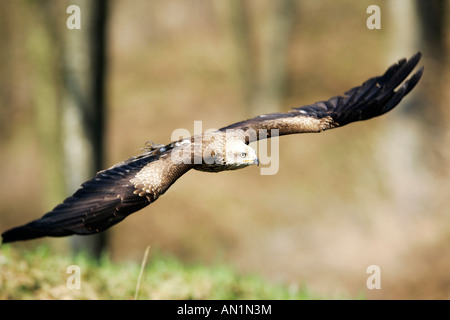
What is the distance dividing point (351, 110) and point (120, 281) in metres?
3.02

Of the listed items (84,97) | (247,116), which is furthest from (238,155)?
(247,116)

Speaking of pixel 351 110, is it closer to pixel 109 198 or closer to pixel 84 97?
pixel 109 198

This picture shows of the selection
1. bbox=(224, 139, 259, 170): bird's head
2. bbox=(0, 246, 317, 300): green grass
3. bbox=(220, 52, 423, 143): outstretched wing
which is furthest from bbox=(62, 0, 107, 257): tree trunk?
bbox=(224, 139, 259, 170): bird's head

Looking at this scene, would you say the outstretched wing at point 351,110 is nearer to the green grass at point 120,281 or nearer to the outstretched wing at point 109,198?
the outstretched wing at point 109,198

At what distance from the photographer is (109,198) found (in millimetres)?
4359

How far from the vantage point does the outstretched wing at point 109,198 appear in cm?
402

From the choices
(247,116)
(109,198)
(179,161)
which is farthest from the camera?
(247,116)

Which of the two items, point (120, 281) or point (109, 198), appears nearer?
point (109, 198)

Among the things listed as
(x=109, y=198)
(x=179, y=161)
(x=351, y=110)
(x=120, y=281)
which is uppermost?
(x=351, y=110)

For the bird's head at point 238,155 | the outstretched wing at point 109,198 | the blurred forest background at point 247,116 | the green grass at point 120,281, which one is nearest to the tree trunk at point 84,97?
the blurred forest background at point 247,116

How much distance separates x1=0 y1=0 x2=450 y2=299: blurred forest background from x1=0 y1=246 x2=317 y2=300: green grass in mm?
1535

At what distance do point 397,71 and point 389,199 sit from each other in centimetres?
667
